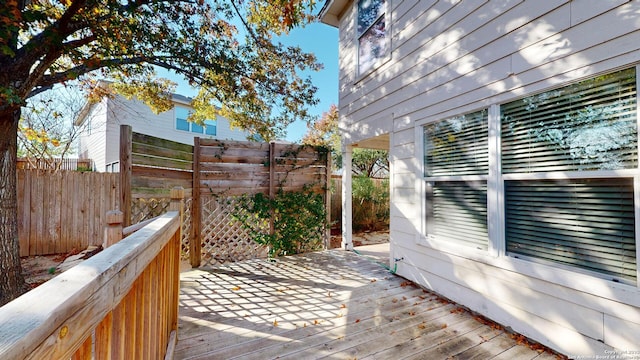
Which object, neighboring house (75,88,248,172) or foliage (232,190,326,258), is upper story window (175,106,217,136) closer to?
neighboring house (75,88,248,172)

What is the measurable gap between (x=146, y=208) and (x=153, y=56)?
8.13ft

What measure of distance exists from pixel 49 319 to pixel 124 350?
69 cm

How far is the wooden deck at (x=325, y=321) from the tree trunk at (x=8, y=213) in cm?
192

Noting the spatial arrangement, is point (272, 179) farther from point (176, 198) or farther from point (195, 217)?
point (176, 198)

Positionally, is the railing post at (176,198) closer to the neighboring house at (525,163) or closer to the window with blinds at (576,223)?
the neighboring house at (525,163)

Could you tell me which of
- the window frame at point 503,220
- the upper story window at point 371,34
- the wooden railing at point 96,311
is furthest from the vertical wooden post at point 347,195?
the wooden railing at point 96,311

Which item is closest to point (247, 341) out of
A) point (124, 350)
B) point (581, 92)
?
point (124, 350)

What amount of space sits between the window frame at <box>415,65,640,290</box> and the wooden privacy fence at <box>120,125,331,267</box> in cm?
231

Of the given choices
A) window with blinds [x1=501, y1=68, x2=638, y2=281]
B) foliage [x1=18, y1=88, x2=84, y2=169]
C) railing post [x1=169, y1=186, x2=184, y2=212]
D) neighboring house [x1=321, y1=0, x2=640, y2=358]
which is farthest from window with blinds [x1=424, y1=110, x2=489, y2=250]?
foliage [x1=18, y1=88, x2=84, y2=169]

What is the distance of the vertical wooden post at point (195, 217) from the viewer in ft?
13.1

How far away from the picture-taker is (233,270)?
397 centimetres

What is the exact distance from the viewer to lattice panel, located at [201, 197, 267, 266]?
14.0 feet

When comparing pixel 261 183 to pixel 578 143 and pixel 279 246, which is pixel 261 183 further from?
pixel 578 143

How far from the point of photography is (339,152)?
12164mm
